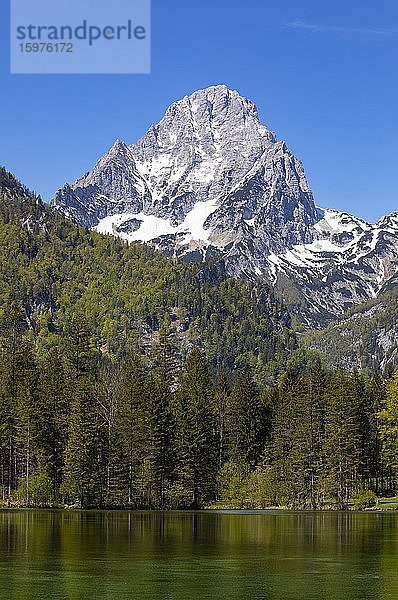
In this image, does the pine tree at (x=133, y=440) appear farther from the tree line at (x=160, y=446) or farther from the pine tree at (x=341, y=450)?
the pine tree at (x=341, y=450)

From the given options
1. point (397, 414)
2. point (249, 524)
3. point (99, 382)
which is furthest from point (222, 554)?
point (99, 382)

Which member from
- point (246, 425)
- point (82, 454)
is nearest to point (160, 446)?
point (82, 454)

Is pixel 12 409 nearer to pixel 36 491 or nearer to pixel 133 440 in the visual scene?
pixel 36 491

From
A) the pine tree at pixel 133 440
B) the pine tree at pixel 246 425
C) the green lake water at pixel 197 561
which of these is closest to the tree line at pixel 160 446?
the pine tree at pixel 133 440

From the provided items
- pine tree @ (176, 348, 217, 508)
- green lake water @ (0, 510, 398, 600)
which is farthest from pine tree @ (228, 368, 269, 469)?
green lake water @ (0, 510, 398, 600)

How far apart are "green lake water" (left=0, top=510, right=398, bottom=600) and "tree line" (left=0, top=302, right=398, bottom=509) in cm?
3759

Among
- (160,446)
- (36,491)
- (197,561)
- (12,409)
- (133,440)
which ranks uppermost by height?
(12,409)

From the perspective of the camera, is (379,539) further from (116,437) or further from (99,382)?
(99,382)

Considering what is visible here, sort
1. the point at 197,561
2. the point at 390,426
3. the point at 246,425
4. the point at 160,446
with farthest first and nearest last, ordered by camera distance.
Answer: the point at 246,425
the point at 160,446
the point at 390,426
the point at 197,561

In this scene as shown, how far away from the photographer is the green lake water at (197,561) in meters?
38.6

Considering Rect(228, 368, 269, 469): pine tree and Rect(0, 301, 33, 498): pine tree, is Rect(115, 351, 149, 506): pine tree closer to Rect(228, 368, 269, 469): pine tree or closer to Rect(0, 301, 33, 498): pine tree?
Rect(0, 301, 33, 498): pine tree

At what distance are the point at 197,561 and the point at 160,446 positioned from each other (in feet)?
247

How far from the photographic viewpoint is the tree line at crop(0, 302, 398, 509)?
120m

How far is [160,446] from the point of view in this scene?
410 ft
